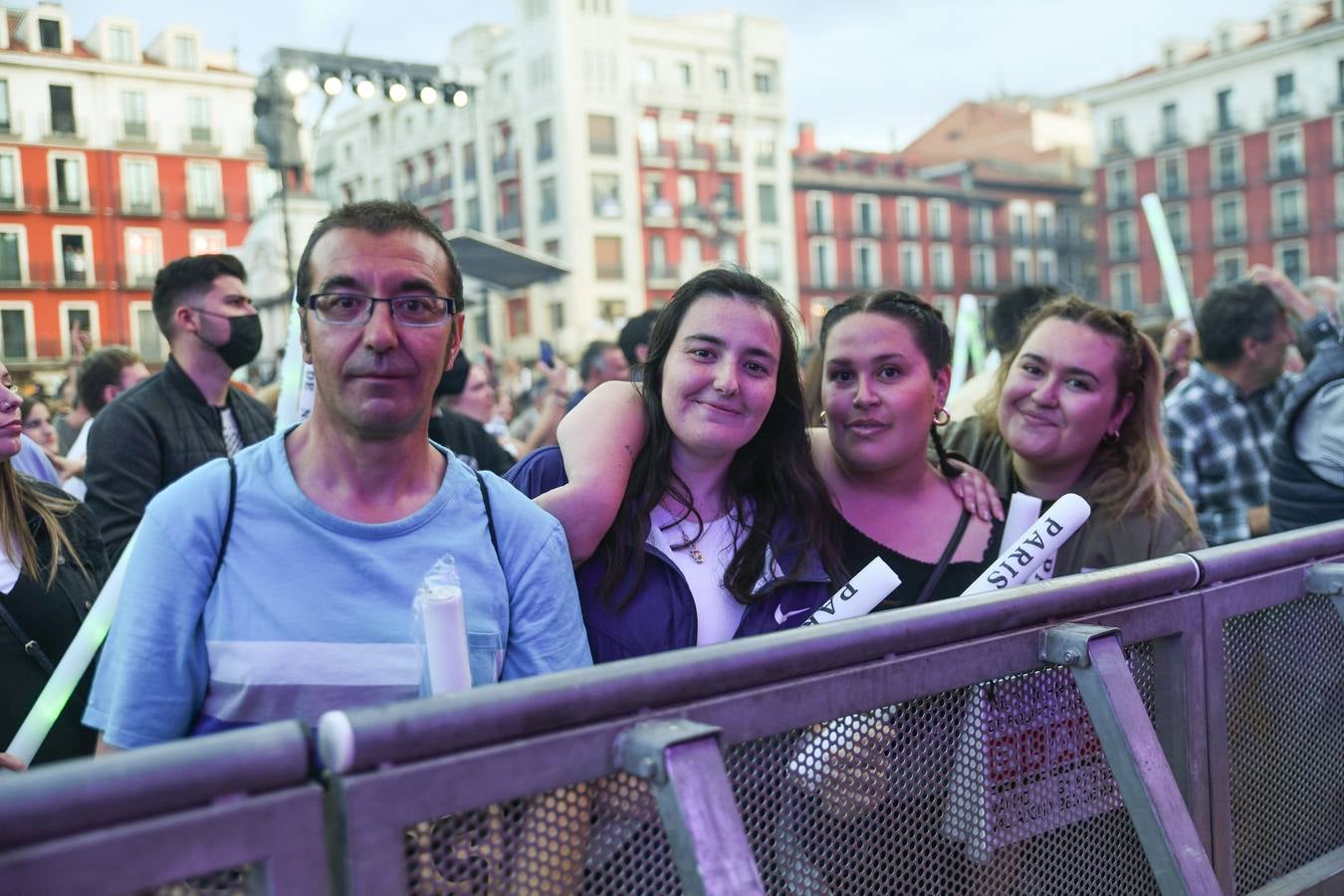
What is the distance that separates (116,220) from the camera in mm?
18422

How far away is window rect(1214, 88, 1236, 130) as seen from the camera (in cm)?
5147

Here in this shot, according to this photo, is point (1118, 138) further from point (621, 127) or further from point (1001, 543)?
point (1001, 543)

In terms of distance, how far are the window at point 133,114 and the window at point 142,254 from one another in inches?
53.9

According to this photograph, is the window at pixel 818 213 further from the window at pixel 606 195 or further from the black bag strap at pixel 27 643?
the black bag strap at pixel 27 643

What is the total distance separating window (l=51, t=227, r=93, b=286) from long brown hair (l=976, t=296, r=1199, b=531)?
8.71m

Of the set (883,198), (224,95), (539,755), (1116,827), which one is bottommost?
(1116,827)

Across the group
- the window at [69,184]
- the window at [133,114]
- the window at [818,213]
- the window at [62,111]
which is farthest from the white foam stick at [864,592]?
the window at [818,213]

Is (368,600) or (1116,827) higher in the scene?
(368,600)

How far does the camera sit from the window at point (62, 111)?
6.91 m

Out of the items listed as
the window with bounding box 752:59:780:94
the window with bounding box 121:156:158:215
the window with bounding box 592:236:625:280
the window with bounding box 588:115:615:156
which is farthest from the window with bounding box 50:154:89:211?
the window with bounding box 752:59:780:94

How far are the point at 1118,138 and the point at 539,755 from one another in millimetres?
59690

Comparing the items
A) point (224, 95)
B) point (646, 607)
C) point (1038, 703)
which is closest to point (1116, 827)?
point (1038, 703)

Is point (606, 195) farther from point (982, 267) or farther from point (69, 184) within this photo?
point (69, 184)

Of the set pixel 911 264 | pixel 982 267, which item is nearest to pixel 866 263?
pixel 911 264
